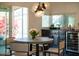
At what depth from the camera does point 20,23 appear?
2.04m

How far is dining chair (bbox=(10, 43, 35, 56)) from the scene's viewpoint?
80.6 inches

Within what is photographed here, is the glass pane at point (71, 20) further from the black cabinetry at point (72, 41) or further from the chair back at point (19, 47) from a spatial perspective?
the chair back at point (19, 47)

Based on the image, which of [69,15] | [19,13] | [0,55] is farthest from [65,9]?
[0,55]

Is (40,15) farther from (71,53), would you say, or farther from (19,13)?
(71,53)

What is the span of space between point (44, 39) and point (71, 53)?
1.38 ft

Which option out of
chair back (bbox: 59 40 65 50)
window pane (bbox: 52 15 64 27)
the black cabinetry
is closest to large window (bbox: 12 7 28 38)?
window pane (bbox: 52 15 64 27)

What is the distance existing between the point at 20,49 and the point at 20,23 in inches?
14.4

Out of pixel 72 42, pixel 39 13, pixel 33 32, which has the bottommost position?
pixel 72 42

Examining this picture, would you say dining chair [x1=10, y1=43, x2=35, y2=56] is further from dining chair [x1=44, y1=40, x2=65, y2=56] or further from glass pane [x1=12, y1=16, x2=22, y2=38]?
dining chair [x1=44, y1=40, x2=65, y2=56]

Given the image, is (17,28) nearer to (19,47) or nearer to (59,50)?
(19,47)

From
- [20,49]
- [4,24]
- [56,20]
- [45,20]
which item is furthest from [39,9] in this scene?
[20,49]

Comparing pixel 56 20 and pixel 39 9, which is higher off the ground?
pixel 39 9

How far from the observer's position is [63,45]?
203 cm

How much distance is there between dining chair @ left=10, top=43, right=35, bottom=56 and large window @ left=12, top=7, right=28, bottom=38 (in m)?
0.13
